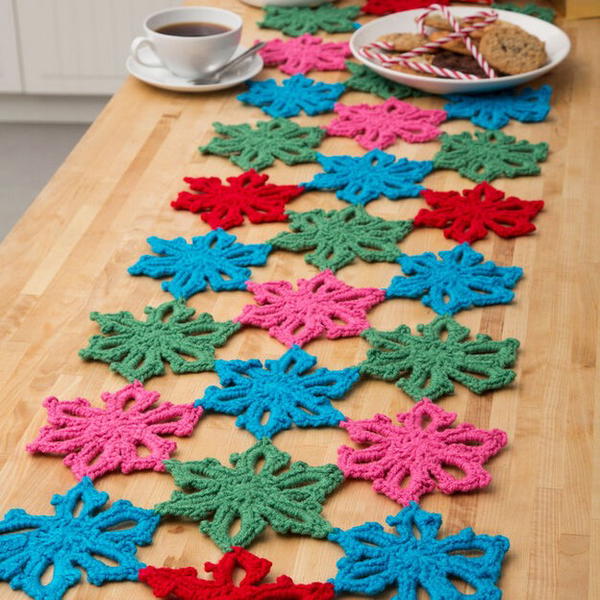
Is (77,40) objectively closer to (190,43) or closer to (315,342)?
(190,43)

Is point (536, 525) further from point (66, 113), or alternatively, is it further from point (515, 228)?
point (66, 113)

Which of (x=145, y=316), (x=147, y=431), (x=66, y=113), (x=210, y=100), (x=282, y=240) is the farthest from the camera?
(x=66, y=113)

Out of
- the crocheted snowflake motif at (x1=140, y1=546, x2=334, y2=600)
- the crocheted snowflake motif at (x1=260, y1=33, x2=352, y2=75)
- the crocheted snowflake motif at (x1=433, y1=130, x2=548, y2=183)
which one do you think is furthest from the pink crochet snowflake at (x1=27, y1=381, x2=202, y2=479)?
the crocheted snowflake motif at (x1=260, y1=33, x2=352, y2=75)

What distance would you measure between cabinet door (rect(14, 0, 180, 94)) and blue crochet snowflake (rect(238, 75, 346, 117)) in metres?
1.56

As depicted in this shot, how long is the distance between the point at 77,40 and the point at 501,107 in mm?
1892

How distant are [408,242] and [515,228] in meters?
0.13

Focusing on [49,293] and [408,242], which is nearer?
[49,293]

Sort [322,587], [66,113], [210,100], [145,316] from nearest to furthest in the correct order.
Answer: [322,587] → [145,316] → [210,100] → [66,113]

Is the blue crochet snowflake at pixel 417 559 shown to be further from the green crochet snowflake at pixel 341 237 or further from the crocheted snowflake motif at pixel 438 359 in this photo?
the green crochet snowflake at pixel 341 237

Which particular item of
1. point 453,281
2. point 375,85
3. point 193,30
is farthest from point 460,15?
point 453,281

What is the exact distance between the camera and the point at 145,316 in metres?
1.03

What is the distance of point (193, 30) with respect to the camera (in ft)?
4.93

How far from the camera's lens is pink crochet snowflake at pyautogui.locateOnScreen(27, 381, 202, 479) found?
831mm

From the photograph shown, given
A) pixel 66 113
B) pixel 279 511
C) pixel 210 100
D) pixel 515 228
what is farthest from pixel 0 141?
pixel 279 511
